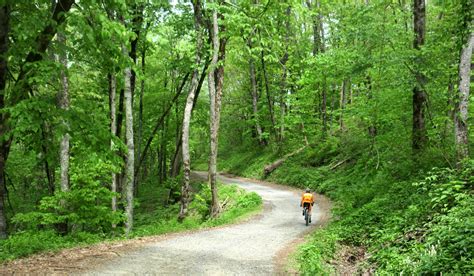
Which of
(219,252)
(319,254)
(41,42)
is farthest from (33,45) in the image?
(319,254)

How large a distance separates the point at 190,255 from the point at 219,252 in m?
0.86

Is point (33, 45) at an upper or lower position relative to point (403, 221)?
upper

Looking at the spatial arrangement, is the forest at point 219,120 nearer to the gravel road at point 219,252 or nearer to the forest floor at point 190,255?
the forest floor at point 190,255

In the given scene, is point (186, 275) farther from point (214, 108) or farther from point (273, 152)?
point (273, 152)

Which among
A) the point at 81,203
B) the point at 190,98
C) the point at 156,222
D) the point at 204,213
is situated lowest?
the point at 156,222

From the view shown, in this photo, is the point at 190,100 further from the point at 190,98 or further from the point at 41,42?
the point at 41,42

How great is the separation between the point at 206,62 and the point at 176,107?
8773 millimetres

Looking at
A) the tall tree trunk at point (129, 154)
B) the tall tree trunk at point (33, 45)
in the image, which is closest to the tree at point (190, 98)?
the tall tree trunk at point (129, 154)

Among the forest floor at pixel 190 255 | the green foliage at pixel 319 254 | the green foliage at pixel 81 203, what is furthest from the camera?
the green foliage at pixel 81 203

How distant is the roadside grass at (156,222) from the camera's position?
26.3 ft

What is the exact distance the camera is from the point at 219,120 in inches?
707

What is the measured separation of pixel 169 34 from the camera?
20031mm

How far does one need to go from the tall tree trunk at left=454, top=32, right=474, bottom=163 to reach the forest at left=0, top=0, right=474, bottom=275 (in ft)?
0.13

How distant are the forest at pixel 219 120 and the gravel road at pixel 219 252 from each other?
117 cm
